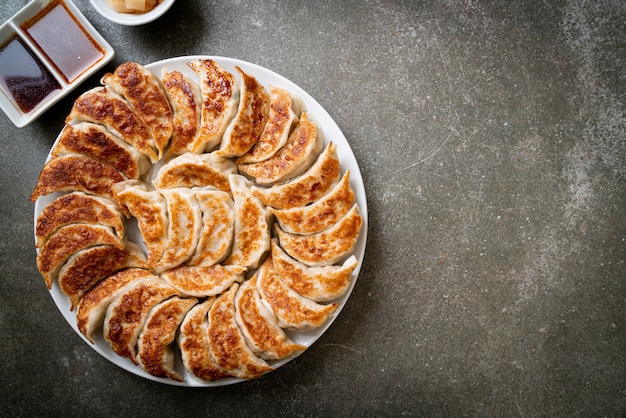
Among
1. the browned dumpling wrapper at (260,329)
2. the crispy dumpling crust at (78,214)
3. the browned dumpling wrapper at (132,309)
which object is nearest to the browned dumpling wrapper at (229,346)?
the browned dumpling wrapper at (260,329)

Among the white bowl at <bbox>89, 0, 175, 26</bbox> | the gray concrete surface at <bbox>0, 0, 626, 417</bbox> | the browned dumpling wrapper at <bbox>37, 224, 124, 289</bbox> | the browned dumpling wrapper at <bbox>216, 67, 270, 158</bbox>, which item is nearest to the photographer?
the browned dumpling wrapper at <bbox>216, 67, 270, 158</bbox>

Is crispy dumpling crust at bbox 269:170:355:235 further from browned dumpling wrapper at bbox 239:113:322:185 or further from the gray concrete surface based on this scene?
the gray concrete surface

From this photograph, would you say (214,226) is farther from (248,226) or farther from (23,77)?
(23,77)

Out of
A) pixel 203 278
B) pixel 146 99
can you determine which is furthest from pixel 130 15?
pixel 203 278

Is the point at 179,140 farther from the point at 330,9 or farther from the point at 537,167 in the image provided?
the point at 537,167

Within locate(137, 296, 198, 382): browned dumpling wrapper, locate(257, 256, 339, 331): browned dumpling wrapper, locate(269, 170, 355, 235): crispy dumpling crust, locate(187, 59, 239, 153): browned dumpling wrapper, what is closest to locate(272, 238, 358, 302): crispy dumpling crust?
locate(257, 256, 339, 331): browned dumpling wrapper

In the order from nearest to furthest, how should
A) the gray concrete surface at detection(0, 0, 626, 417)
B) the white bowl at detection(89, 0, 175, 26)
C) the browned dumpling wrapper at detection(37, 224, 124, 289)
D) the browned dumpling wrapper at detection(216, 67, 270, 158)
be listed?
the browned dumpling wrapper at detection(216, 67, 270, 158) → the browned dumpling wrapper at detection(37, 224, 124, 289) → the white bowl at detection(89, 0, 175, 26) → the gray concrete surface at detection(0, 0, 626, 417)

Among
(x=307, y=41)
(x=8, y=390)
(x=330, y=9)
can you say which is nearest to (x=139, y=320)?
(x=8, y=390)
